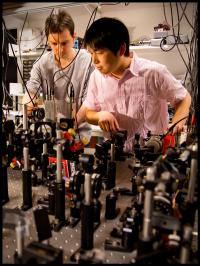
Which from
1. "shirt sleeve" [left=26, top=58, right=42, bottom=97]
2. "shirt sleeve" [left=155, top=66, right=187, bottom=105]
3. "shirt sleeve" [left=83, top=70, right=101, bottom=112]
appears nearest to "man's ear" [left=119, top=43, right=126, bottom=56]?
"shirt sleeve" [left=155, top=66, right=187, bottom=105]

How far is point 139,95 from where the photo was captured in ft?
5.91

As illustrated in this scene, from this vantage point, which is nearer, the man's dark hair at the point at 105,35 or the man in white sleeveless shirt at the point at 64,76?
the man's dark hair at the point at 105,35

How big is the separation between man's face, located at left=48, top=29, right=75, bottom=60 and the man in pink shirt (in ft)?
1.22

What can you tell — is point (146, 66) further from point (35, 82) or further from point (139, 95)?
point (35, 82)

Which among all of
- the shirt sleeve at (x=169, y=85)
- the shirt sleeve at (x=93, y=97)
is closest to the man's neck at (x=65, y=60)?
the shirt sleeve at (x=93, y=97)

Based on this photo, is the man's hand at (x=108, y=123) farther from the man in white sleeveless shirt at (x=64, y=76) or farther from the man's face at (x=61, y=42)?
the man's face at (x=61, y=42)

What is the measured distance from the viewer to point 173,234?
2.30ft

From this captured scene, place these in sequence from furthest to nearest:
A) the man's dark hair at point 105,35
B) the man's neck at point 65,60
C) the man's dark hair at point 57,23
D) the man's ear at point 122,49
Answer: the man's neck at point 65,60, the man's dark hair at point 57,23, the man's ear at point 122,49, the man's dark hair at point 105,35

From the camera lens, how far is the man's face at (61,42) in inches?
76.5

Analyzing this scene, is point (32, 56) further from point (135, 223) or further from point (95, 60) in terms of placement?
point (135, 223)

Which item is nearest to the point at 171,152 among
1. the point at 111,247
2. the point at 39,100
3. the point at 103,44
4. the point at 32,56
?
the point at 111,247

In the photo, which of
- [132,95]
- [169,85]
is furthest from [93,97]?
[169,85]

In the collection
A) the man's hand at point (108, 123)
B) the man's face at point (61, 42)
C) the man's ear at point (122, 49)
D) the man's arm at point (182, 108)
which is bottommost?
the man's hand at point (108, 123)

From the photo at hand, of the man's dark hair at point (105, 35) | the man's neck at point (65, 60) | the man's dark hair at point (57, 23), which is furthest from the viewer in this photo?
the man's neck at point (65, 60)
